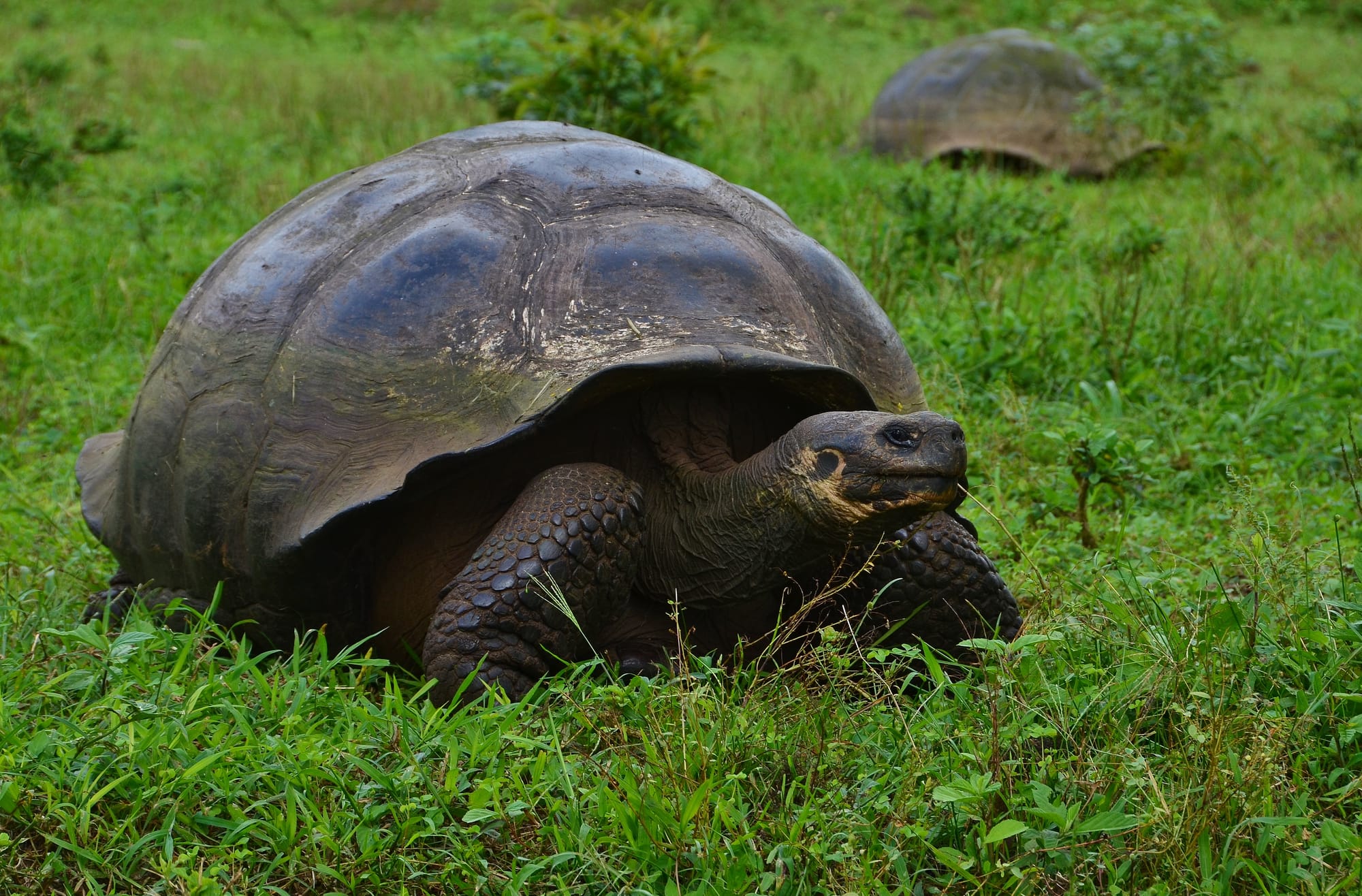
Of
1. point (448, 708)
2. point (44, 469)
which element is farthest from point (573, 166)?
point (44, 469)

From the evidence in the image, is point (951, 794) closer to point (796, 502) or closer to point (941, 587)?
point (796, 502)

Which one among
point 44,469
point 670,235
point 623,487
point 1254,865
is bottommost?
point 44,469

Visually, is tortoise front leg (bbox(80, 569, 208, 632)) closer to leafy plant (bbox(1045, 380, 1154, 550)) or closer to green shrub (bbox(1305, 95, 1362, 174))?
leafy plant (bbox(1045, 380, 1154, 550))

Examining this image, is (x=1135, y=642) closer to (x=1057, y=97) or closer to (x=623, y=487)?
(x=623, y=487)

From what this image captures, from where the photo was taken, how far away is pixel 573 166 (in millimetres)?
2963

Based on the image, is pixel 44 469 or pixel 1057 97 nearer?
pixel 44 469

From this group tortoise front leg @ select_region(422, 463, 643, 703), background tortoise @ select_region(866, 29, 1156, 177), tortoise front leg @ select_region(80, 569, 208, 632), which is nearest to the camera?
tortoise front leg @ select_region(422, 463, 643, 703)

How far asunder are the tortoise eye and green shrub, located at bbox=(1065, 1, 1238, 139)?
646 cm

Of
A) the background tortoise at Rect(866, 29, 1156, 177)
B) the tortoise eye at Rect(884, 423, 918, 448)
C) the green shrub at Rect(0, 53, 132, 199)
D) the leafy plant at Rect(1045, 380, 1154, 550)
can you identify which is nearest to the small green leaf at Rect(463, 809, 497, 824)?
the tortoise eye at Rect(884, 423, 918, 448)

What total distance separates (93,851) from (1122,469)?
2.66 m

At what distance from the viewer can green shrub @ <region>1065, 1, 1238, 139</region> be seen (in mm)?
8094

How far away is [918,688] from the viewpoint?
7.91 ft

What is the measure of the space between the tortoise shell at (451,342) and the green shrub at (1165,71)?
232 inches

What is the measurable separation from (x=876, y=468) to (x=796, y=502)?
18cm
